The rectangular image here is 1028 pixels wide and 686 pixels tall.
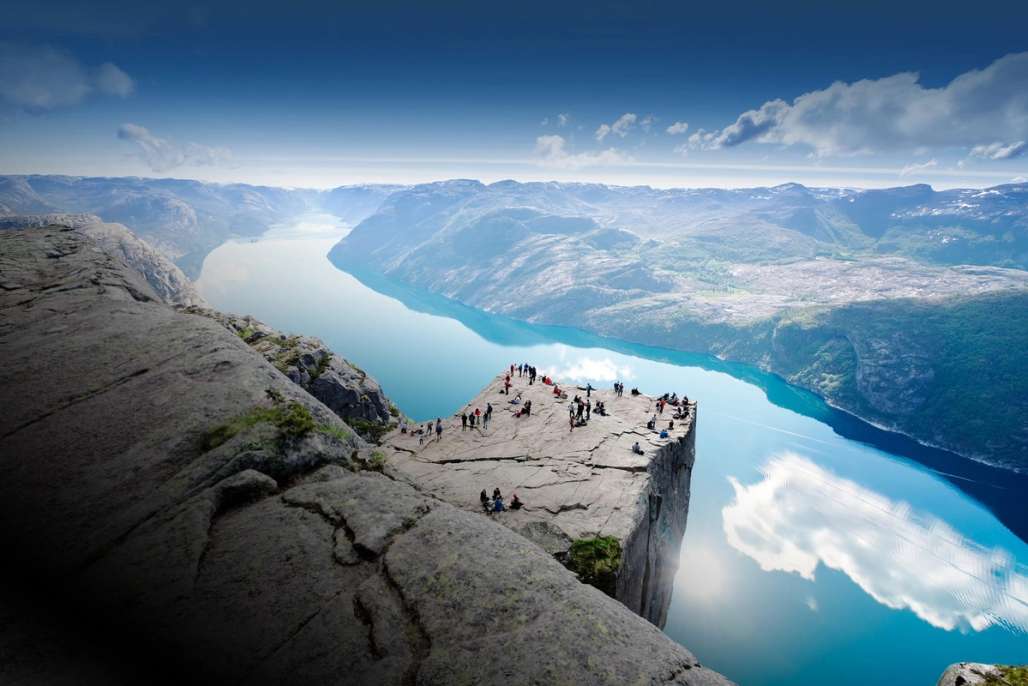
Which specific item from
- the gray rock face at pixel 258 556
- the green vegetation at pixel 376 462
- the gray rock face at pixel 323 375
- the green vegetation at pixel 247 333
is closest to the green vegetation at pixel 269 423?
the gray rock face at pixel 258 556

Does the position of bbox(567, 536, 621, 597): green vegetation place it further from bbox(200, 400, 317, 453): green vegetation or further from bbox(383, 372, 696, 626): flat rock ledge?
bbox(200, 400, 317, 453): green vegetation

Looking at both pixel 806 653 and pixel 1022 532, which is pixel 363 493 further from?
pixel 1022 532

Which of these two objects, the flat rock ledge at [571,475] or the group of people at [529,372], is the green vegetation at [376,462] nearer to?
the flat rock ledge at [571,475]

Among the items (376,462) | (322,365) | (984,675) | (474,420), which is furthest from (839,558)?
(376,462)

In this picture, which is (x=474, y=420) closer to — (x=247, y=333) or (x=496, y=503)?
(x=496, y=503)

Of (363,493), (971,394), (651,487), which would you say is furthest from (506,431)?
(971,394)
